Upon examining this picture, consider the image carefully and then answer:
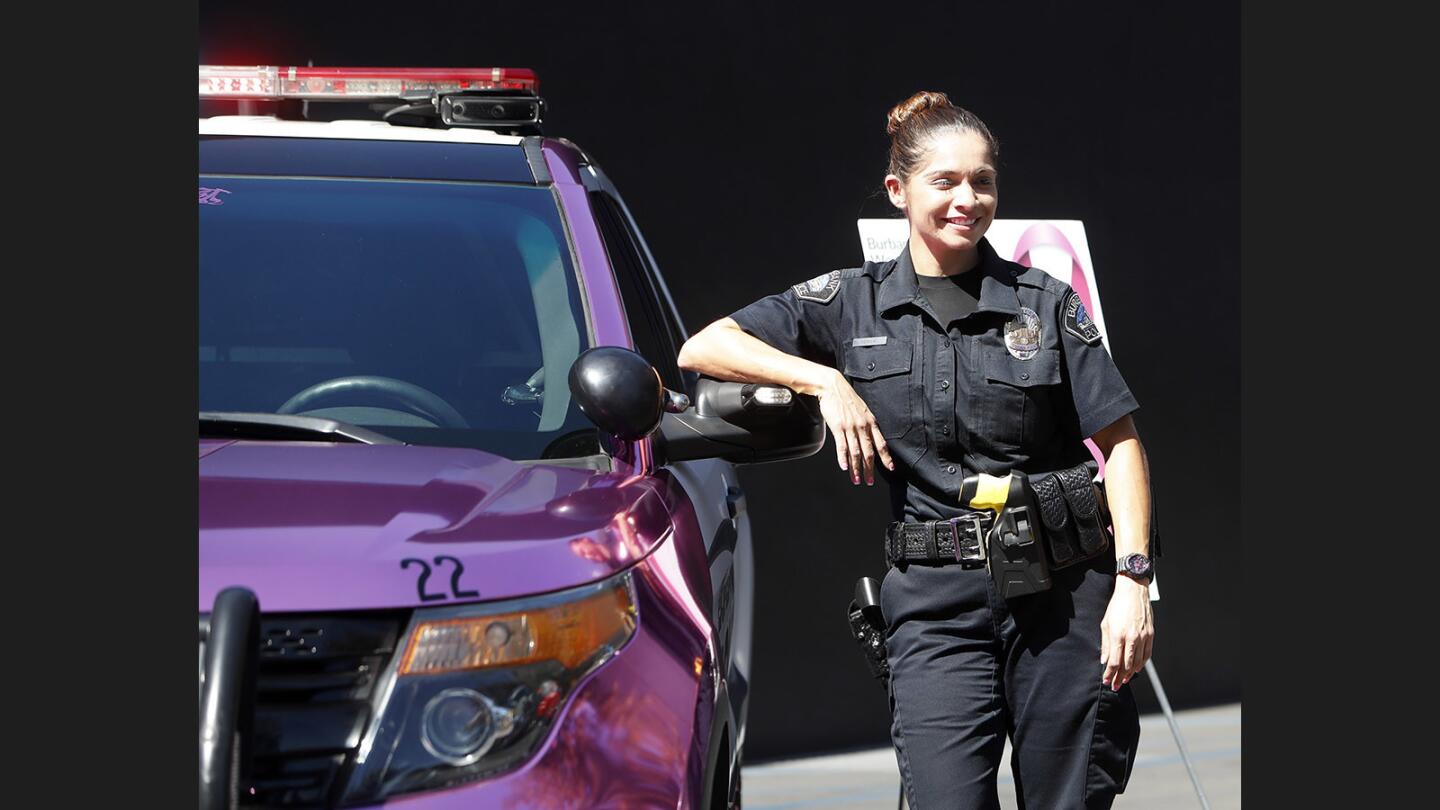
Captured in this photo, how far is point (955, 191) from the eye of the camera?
3010 mm

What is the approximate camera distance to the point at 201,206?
3.05m

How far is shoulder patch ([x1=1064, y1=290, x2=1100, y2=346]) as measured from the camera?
119 inches

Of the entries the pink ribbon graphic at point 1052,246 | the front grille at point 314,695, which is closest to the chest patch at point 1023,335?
the front grille at point 314,695

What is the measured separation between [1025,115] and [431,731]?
5.58 metres

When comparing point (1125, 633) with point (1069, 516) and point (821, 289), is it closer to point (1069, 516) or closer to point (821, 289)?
point (1069, 516)

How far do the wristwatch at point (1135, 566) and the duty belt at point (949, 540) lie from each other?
23 cm

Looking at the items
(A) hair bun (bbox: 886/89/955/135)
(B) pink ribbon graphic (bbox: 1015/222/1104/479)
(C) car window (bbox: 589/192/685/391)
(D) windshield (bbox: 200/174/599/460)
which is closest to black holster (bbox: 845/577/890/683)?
(C) car window (bbox: 589/192/685/391)

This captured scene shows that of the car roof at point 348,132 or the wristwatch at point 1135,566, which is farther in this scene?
the car roof at point 348,132

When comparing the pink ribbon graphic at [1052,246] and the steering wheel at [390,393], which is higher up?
the pink ribbon graphic at [1052,246]

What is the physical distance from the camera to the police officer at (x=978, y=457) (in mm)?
2918

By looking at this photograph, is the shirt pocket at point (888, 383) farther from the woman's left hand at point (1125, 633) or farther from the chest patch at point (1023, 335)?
the woman's left hand at point (1125, 633)

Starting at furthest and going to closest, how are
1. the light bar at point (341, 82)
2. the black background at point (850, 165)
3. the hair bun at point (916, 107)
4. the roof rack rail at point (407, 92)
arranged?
the black background at point (850, 165) → the light bar at point (341, 82) → the roof rack rail at point (407, 92) → the hair bun at point (916, 107)

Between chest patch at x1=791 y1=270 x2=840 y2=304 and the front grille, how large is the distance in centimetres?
144

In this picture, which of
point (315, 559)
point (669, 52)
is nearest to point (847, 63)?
point (669, 52)
